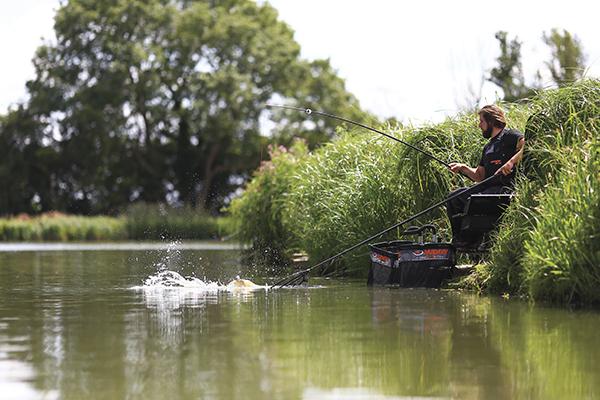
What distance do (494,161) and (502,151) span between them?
14cm

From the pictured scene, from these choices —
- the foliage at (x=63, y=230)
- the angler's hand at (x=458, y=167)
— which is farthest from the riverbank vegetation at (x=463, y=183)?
the foliage at (x=63, y=230)

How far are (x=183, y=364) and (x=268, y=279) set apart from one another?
8739mm

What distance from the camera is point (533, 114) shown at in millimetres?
11883

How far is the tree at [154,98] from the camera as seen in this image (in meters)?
51.3

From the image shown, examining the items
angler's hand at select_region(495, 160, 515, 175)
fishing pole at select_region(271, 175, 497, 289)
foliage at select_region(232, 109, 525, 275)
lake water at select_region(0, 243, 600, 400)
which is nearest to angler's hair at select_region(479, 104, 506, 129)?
angler's hand at select_region(495, 160, 515, 175)

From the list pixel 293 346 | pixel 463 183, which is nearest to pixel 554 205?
pixel 463 183

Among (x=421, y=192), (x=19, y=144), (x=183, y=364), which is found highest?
(x=19, y=144)

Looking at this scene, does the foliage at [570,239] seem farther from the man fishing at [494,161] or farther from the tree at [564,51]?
the tree at [564,51]

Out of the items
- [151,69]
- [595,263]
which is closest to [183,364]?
[595,263]

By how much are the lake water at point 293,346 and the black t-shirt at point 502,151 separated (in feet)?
4.43

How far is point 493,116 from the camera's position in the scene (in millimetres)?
11906

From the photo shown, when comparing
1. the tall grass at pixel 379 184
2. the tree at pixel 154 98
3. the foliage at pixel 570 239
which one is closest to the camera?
the foliage at pixel 570 239

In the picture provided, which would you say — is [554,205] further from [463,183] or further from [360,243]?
[463,183]

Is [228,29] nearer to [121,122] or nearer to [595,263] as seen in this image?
[121,122]
